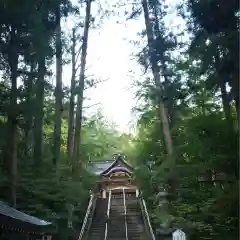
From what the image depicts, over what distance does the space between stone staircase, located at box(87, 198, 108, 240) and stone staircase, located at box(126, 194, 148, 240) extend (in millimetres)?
1043

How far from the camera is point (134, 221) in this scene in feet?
56.7

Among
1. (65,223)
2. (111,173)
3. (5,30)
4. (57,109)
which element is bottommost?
(65,223)

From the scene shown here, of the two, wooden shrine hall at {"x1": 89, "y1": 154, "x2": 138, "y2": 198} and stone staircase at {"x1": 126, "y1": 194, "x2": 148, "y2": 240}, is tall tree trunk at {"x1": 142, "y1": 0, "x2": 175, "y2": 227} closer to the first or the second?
stone staircase at {"x1": 126, "y1": 194, "x2": 148, "y2": 240}

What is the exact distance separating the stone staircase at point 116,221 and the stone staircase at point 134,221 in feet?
0.86

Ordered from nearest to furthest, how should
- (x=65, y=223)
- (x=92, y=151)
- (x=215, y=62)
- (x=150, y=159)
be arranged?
(x=215, y=62) < (x=65, y=223) < (x=150, y=159) < (x=92, y=151)

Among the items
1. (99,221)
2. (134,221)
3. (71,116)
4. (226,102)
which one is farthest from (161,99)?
(99,221)

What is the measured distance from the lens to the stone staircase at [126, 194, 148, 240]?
15.3 m

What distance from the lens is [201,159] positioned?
10.3 meters

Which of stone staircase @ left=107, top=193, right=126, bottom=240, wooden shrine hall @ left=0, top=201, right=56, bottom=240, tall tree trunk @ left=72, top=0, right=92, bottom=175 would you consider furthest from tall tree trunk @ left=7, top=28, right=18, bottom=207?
stone staircase @ left=107, top=193, right=126, bottom=240

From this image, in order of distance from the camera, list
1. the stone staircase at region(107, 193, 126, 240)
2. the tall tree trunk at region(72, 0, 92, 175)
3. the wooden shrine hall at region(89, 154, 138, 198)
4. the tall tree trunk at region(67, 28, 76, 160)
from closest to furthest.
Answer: the tall tree trunk at region(72, 0, 92, 175) → the tall tree trunk at region(67, 28, 76, 160) → the stone staircase at region(107, 193, 126, 240) → the wooden shrine hall at region(89, 154, 138, 198)

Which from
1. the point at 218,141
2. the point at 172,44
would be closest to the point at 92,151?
the point at 172,44

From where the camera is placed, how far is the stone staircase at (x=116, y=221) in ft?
50.8

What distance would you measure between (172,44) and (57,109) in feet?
13.2

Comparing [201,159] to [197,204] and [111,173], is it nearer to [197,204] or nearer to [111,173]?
[197,204]
